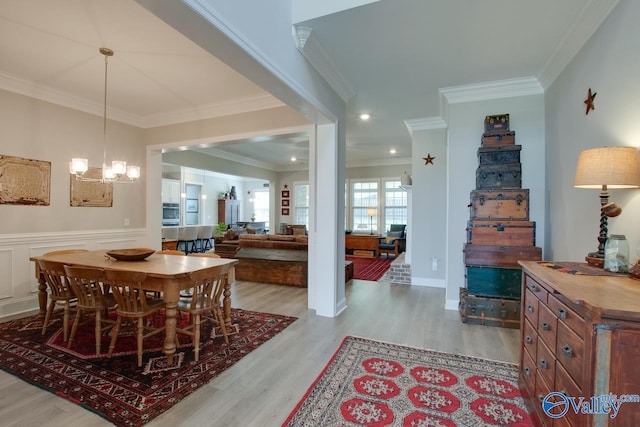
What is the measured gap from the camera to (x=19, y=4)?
2.25 metres

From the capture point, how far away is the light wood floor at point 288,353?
→ 1.84 m

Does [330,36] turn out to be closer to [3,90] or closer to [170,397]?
[170,397]

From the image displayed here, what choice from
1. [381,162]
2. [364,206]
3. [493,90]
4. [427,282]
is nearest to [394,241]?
[364,206]

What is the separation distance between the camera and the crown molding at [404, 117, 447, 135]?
4.94 meters

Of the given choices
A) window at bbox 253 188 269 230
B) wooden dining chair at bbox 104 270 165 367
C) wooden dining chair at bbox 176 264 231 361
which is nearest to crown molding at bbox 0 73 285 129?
wooden dining chair at bbox 176 264 231 361

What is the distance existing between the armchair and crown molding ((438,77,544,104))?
515cm

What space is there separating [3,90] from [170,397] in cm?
411

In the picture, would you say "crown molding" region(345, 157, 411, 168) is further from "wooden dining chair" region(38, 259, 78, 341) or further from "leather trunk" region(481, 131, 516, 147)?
"wooden dining chair" region(38, 259, 78, 341)

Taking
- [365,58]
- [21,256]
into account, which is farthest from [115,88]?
[365,58]

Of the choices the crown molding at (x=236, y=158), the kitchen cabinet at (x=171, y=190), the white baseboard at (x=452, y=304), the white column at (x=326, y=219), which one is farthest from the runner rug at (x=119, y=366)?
the kitchen cabinet at (x=171, y=190)

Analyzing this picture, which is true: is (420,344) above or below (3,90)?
below

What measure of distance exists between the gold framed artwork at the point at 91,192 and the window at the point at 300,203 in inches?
257

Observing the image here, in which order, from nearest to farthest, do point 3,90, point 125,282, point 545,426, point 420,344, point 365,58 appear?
1. point 545,426
2. point 125,282
3. point 420,344
4. point 365,58
5. point 3,90

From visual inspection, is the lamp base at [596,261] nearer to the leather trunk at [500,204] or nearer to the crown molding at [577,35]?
the leather trunk at [500,204]
